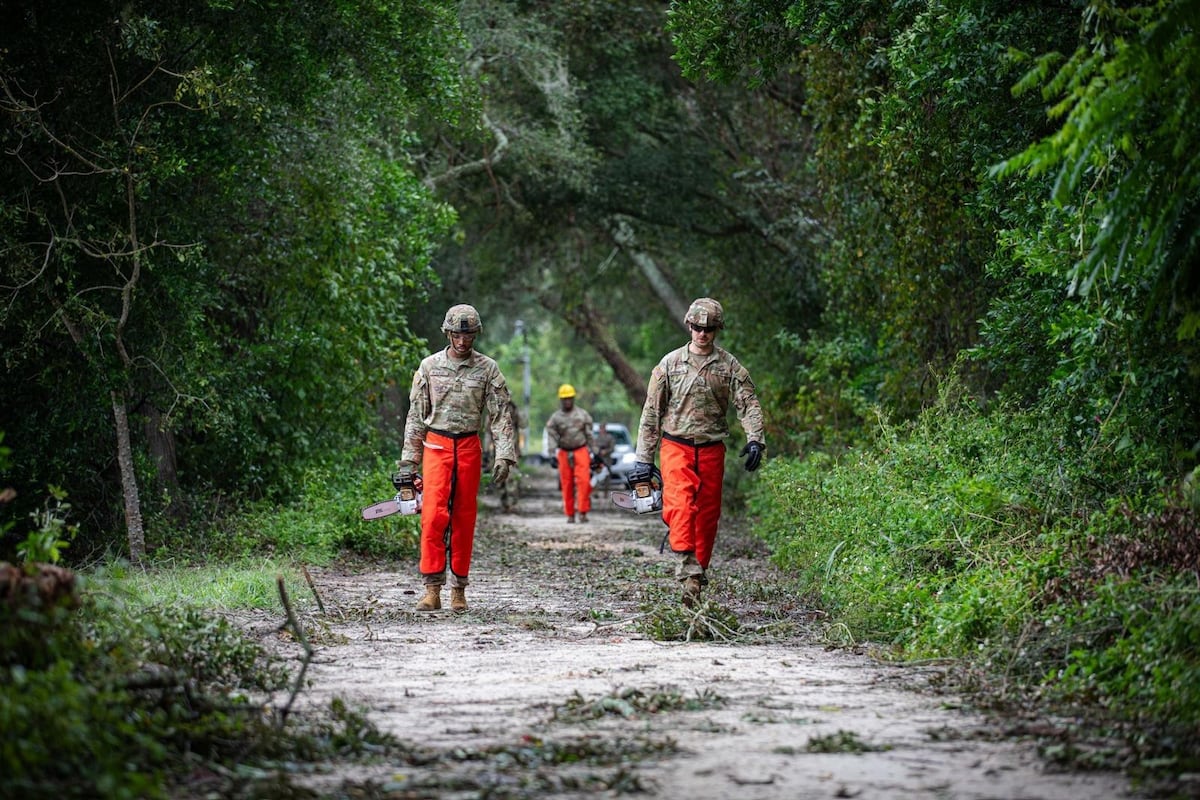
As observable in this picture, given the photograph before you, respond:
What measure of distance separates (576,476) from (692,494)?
14444 mm

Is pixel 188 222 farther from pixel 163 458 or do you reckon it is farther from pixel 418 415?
pixel 418 415

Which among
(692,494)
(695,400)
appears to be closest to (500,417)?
(695,400)

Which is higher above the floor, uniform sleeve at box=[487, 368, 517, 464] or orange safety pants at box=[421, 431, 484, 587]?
uniform sleeve at box=[487, 368, 517, 464]

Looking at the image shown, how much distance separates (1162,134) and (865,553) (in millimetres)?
4248

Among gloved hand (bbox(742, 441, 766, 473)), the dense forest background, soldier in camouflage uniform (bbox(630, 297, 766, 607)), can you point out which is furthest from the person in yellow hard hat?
gloved hand (bbox(742, 441, 766, 473))

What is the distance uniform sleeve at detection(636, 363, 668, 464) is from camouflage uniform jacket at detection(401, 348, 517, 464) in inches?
44.1

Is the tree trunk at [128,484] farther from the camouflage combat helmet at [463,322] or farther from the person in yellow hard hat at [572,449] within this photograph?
the person in yellow hard hat at [572,449]

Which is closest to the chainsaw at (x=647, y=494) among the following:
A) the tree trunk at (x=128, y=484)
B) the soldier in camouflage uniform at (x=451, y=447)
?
the soldier in camouflage uniform at (x=451, y=447)

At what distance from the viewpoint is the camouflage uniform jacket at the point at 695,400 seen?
11180mm

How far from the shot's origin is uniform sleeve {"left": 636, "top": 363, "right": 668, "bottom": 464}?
11367 mm

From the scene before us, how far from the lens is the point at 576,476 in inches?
1001

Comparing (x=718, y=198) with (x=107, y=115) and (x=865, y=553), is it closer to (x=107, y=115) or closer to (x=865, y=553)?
(x=107, y=115)

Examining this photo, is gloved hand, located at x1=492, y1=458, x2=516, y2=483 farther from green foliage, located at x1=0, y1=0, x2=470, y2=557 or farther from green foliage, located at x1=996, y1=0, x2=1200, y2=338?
green foliage, located at x1=996, y1=0, x2=1200, y2=338

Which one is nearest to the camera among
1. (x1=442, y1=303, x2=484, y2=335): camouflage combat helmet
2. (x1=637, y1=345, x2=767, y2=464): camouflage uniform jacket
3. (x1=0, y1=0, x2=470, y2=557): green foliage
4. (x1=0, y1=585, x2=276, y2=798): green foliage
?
(x1=0, y1=585, x2=276, y2=798): green foliage
